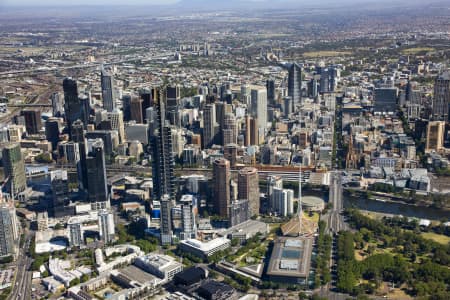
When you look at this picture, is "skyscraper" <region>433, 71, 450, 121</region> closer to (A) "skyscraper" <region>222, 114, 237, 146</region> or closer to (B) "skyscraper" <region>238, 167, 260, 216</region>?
(A) "skyscraper" <region>222, 114, 237, 146</region>

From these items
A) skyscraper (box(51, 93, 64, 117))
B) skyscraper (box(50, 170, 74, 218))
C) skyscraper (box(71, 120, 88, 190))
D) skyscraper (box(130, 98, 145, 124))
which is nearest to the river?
skyscraper (box(71, 120, 88, 190))

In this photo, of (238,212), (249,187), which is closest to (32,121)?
(249,187)

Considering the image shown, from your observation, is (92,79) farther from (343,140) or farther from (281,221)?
(281,221)

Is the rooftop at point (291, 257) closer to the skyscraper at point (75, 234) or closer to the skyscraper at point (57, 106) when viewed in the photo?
the skyscraper at point (75, 234)

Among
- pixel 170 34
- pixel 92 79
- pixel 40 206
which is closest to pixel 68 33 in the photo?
pixel 170 34

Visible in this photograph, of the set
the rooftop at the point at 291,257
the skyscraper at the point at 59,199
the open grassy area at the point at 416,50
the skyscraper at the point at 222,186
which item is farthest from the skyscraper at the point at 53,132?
the open grassy area at the point at 416,50

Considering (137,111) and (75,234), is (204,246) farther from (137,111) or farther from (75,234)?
(137,111)
